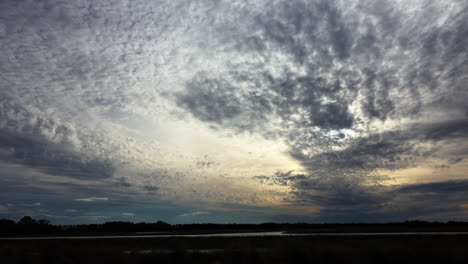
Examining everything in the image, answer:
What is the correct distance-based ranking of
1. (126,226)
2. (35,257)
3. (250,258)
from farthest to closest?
(126,226), (35,257), (250,258)

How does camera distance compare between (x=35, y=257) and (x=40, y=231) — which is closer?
(x=35, y=257)

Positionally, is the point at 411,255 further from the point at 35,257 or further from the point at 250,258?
the point at 35,257

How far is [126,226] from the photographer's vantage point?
13688cm

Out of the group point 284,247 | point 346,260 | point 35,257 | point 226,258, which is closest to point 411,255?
point 346,260

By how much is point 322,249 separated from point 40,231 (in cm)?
12745

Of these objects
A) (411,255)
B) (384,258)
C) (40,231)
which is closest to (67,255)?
(384,258)

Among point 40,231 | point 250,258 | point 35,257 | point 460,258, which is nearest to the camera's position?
point 460,258

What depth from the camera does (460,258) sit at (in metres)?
20.9

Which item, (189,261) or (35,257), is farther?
(35,257)

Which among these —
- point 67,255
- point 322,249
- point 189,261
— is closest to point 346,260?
point 322,249

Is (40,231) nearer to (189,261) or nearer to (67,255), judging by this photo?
(67,255)

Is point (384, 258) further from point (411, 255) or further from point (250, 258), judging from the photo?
point (250, 258)

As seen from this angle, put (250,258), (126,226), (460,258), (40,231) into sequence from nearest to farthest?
(460,258)
(250,258)
(40,231)
(126,226)

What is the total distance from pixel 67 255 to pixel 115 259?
19.6ft
